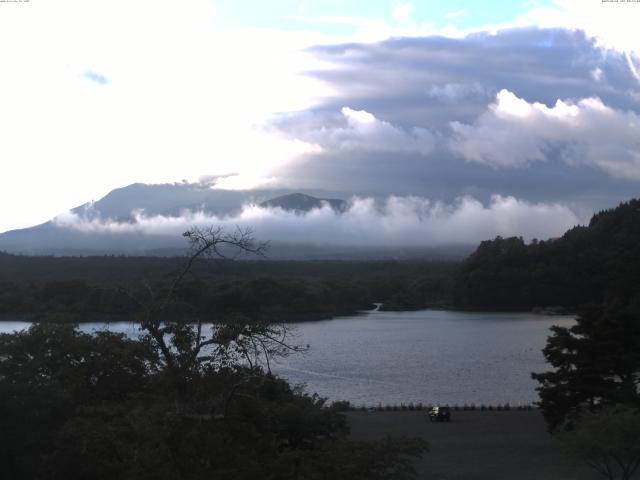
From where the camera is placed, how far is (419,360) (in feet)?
126

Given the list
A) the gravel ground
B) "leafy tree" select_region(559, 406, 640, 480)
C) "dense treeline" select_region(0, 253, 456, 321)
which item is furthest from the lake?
"leafy tree" select_region(559, 406, 640, 480)

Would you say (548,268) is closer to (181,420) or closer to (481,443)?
(481,443)

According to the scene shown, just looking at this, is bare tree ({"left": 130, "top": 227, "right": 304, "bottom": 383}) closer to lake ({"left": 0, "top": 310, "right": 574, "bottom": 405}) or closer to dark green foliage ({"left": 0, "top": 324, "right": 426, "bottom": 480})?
dark green foliage ({"left": 0, "top": 324, "right": 426, "bottom": 480})

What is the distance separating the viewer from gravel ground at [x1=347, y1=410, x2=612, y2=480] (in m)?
15.6

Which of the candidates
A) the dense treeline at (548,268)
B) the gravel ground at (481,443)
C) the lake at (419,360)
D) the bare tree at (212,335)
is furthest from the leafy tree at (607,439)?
the dense treeline at (548,268)

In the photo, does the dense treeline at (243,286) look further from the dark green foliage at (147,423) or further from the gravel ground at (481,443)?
the gravel ground at (481,443)

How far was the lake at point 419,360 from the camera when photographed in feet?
94.6

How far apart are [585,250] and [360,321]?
82.8 ft

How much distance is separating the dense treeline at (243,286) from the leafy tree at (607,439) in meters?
7.14

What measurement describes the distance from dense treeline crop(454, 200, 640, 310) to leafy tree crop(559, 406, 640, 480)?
55.5 metres

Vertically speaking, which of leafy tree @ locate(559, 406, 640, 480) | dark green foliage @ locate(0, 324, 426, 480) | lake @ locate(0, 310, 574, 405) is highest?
dark green foliage @ locate(0, 324, 426, 480)

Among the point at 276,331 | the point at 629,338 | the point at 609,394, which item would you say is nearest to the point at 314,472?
the point at 276,331

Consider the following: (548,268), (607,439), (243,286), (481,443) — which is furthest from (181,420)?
(548,268)

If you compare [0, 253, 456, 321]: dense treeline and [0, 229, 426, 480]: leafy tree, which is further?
[0, 253, 456, 321]: dense treeline
